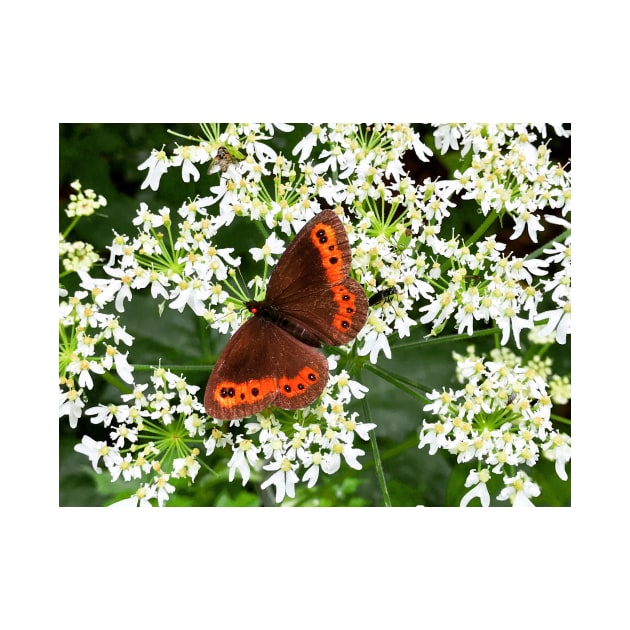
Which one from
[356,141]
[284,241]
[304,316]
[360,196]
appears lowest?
[304,316]

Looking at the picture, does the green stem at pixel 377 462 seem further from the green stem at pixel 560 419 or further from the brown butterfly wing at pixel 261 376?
the green stem at pixel 560 419

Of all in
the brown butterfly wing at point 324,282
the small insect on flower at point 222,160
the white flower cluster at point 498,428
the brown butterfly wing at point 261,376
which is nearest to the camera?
the brown butterfly wing at point 261,376

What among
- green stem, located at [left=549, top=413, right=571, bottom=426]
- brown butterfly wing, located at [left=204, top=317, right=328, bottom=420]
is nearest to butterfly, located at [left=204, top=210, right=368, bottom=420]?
brown butterfly wing, located at [left=204, top=317, right=328, bottom=420]

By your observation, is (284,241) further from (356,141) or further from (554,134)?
(554,134)

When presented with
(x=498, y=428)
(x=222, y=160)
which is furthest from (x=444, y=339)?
(x=222, y=160)

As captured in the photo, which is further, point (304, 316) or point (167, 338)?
point (167, 338)

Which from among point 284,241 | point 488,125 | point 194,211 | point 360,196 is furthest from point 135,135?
point 488,125

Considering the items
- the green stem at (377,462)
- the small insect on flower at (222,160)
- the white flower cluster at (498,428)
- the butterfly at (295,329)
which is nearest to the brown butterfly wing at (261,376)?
the butterfly at (295,329)
